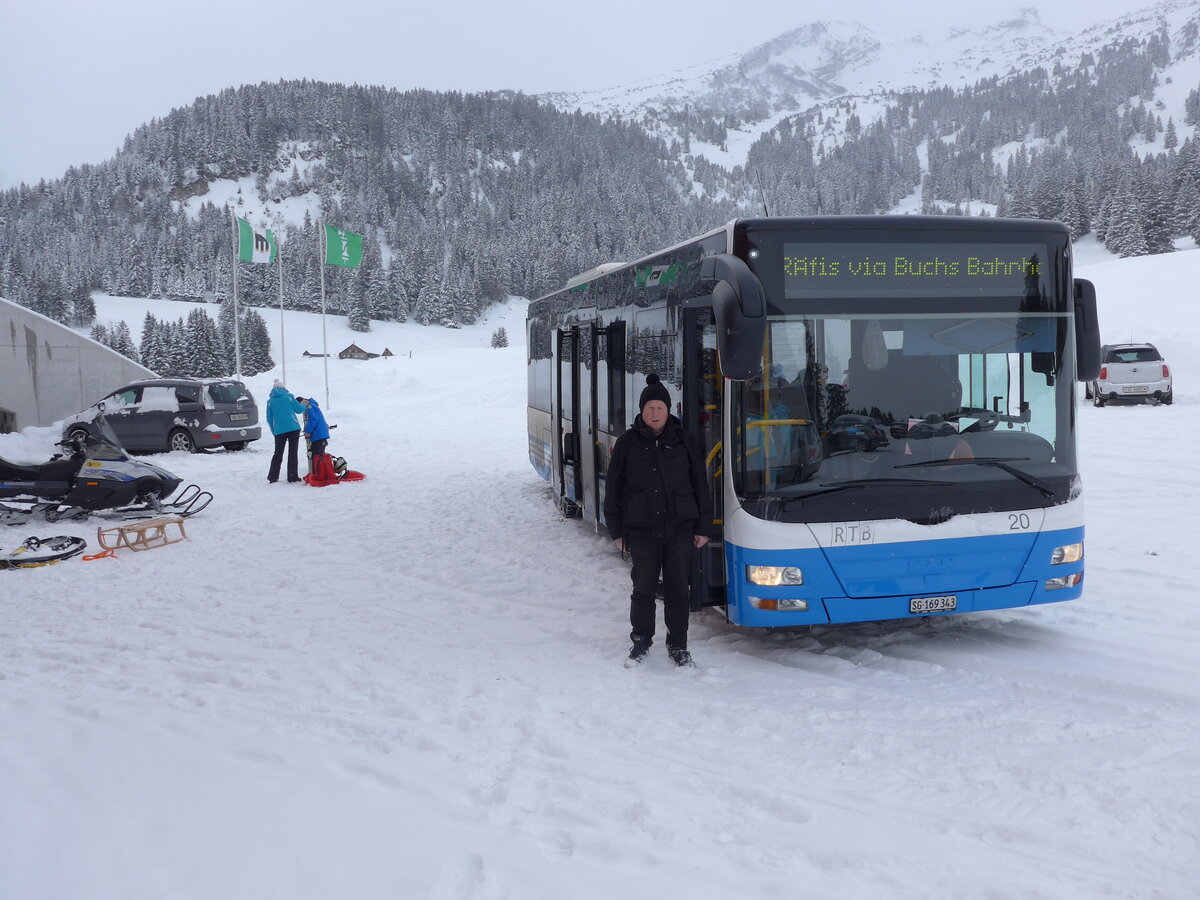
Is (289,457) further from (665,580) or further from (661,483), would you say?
(661,483)

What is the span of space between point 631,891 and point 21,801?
278 cm

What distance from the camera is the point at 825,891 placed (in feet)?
10.6

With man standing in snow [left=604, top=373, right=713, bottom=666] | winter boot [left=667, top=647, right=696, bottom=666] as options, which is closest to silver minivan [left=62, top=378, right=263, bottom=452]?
man standing in snow [left=604, top=373, right=713, bottom=666]

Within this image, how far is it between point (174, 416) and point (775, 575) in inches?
691

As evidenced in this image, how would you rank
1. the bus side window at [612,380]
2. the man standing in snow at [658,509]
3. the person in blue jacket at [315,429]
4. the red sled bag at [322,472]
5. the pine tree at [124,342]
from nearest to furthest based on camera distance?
the man standing in snow at [658,509] → the bus side window at [612,380] → the red sled bag at [322,472] → the person in blue jacket at [315,429] → the pine tree at [124,342]

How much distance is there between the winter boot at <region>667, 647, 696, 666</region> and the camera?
5895 millimetres

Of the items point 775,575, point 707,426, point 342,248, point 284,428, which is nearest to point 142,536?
point 284,428

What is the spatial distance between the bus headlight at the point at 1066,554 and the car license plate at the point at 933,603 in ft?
2.41

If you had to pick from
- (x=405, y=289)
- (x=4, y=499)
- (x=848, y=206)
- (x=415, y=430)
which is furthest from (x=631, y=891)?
(x=848, y=206)

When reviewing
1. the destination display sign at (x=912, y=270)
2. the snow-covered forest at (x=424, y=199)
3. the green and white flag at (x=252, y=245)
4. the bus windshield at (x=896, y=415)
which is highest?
the snow-covered forest at (x=424, y=199)

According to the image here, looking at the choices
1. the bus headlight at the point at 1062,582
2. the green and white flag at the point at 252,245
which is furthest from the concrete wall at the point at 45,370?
the bus headlight at the point at 1062,582

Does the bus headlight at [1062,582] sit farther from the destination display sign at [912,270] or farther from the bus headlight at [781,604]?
the destination display sign at [912,270]

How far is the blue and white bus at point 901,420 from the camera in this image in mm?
5523

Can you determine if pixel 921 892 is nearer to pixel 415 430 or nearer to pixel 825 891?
pixel 825 891
